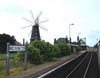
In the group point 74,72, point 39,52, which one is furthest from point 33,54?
point 74,72

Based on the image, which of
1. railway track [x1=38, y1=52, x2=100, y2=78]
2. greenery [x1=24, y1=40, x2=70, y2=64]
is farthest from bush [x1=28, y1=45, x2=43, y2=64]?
railway track [x1=38, y1=52, x2=100, y2=78]

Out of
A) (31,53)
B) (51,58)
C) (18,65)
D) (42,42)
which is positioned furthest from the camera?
(51,58)

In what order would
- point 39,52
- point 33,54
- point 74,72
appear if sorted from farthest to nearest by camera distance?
point 39,52, point 33,54, point 74,72

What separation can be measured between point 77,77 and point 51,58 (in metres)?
27.9

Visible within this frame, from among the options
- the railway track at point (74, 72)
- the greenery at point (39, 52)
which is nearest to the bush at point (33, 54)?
the greenery at point (39, 52)

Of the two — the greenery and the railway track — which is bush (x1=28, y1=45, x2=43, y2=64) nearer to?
the greenery

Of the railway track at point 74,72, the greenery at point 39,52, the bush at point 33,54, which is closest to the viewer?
the railway track at point 74,72

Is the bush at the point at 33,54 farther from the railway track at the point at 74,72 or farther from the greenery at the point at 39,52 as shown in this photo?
the railway track at the point at 74,72

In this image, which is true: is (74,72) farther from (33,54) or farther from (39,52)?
(39,52)

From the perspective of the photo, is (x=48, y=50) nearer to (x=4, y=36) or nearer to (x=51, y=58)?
(x=51, y=58)

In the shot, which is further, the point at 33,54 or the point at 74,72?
the point at 33,54

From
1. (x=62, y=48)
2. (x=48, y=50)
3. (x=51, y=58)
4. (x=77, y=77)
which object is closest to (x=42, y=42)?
(x=48, y=50)

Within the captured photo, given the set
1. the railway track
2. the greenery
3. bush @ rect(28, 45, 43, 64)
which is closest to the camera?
the railway track

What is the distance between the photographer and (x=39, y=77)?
25594 millimetres
